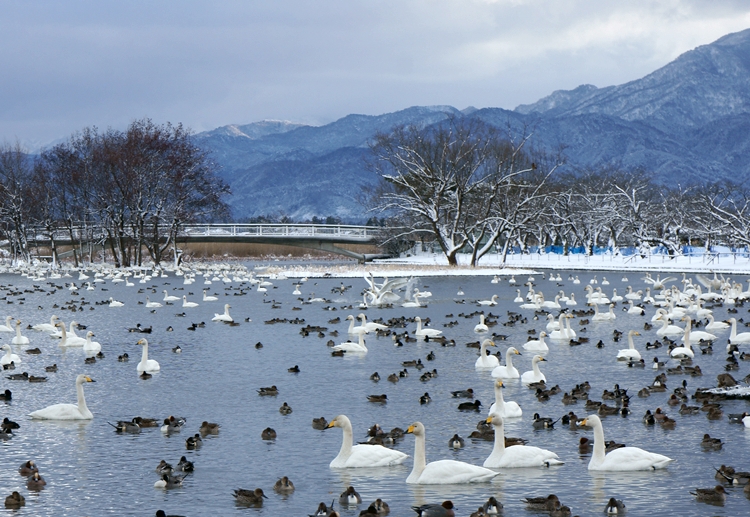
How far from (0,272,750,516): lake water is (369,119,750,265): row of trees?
35.2 meters

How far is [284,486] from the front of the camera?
12.5 metres

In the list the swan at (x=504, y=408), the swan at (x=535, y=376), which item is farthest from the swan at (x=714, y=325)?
the swan at (x=504, y=408)

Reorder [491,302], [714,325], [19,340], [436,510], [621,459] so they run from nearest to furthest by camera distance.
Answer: [436,510]
[621,459]
[19,340]
[714,325]
[491,302]

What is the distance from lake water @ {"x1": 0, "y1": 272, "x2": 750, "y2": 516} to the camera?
485 inches

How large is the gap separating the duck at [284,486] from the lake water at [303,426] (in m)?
0.14

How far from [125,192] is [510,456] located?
219ft

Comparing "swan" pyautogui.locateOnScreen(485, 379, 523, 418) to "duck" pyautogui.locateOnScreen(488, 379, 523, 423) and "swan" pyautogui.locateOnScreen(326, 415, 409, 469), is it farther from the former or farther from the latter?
"swan" pyautogui.locateOnScreen(326, 415, 409, 469)

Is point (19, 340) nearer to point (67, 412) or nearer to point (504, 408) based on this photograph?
point (67, 412)

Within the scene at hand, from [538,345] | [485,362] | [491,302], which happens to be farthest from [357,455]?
[491,302]

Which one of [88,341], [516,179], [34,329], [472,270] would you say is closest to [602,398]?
[88,341]

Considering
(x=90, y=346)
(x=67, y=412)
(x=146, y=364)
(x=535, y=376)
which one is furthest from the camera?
(x=90, y=346)

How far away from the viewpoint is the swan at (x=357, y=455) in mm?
13539

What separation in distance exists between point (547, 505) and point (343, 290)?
126ft

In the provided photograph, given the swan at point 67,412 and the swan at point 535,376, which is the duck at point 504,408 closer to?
the swan at point 535,376
